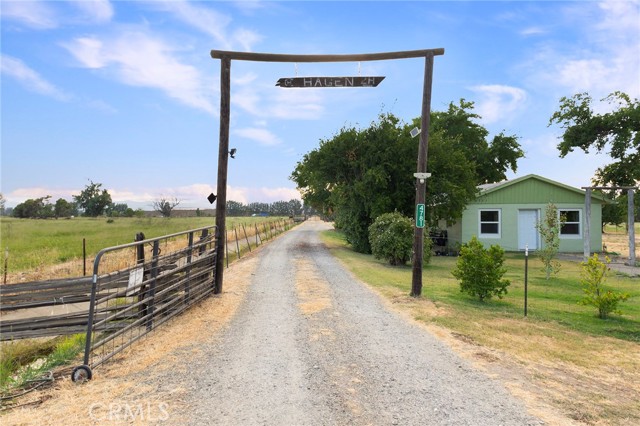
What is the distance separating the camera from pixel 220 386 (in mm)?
4301

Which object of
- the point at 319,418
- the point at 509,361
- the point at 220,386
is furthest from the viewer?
the point at 509,361

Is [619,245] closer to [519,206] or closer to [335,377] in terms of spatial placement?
[519,206]

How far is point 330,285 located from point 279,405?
275 inches

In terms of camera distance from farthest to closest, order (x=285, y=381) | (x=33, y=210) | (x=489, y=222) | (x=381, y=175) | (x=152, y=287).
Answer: (x=33, y=210) < (x=489, y=222) < (x=381, y=175) < (x=152, y=287) < (x=285, y=381)

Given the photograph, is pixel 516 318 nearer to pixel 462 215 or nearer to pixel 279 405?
pixel 279 405

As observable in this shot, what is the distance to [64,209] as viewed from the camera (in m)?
95.6

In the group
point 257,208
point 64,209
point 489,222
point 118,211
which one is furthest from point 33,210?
point 489,222

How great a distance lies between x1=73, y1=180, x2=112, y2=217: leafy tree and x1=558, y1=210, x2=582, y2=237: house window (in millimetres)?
103649

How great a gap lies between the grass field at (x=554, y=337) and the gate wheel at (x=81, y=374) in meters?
4.72

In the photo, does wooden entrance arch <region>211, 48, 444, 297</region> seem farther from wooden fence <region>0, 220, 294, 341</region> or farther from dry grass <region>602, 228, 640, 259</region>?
dry grass <region>602, 228, 640, 259</region>

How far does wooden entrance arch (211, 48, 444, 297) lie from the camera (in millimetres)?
9414

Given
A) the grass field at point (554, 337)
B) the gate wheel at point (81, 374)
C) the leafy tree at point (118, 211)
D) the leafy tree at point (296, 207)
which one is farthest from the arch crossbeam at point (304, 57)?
the leafy tree at point (296, 207)

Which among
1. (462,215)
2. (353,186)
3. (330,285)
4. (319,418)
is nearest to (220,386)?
(319,418)

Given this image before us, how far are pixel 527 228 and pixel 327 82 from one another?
17.5 meters
